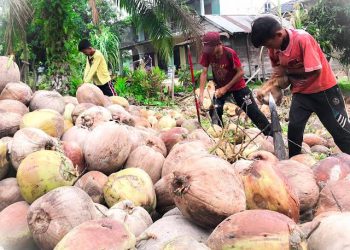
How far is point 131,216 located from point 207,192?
1.62 feet

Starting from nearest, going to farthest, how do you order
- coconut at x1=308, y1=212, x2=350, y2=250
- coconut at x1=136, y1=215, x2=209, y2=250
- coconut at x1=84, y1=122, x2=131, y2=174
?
coconut at x1=308, y1=212, x2=350, y2=250
coconut at x1=136, y1=215, x2=209, y2=250
coconut at x1=84, y1=122, x2=131, y2=174

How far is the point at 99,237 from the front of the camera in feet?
5.34

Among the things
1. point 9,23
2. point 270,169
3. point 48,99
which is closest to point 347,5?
point 9,23

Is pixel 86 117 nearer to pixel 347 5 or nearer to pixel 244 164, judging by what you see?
pixel 244 164

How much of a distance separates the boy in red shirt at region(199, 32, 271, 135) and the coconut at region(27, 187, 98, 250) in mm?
3582

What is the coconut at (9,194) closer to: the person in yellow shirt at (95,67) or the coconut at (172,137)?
the coconut at (172,137)

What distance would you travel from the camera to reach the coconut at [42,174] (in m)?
2.37

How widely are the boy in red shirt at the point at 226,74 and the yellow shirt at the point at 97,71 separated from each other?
2540mm

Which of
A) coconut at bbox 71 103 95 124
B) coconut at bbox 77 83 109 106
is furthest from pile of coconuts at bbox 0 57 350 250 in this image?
coconut at bbox 77 83 109 106

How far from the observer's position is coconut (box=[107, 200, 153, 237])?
2.08m

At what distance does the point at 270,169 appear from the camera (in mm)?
2104

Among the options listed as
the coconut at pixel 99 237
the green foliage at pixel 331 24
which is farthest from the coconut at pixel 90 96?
the green foliage at pixel 331 24

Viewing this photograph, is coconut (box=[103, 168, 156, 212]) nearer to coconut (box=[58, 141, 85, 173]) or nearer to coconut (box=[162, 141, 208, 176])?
coconut (box=[162, 141, 208, 176])

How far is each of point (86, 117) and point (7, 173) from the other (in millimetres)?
992
